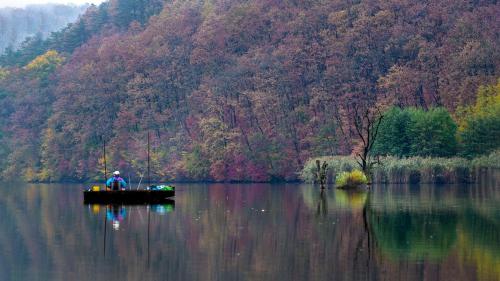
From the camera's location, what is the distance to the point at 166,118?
111812mm

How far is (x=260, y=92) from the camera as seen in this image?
101438 millimetres

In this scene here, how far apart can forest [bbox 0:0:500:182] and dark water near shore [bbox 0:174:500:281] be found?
139ft

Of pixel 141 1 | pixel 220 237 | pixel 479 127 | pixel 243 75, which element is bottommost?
pixel 220 237

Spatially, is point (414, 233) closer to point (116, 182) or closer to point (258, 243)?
point (258, 243)

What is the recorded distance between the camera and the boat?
1905 inches

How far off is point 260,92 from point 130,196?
53949 mm

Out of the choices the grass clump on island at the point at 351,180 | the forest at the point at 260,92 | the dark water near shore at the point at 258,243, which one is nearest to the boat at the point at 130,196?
the dark water near shore at the point at 258,243

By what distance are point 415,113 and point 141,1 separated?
72.7 metres

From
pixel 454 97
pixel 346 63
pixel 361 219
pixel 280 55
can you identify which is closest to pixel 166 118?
pixel 280 55

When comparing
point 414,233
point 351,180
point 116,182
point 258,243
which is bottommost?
point 258,243

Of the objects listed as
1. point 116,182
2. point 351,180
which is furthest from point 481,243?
point 351,180

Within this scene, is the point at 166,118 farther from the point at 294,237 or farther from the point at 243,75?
the point at 294,237

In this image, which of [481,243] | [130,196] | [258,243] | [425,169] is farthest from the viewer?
[425,169]

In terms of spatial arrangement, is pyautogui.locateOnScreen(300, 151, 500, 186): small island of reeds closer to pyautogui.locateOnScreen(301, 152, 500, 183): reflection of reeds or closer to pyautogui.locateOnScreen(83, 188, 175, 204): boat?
pyautogui.locateOnScreen(301, 152, 500, 183): reflection of reeds
